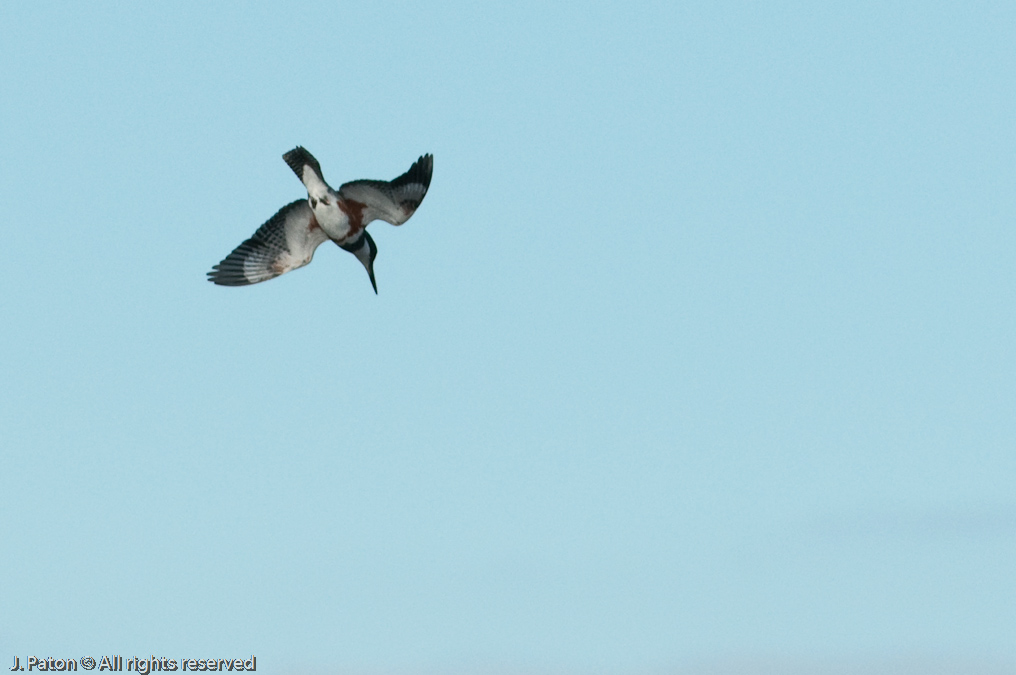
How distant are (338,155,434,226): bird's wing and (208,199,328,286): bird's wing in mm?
1226

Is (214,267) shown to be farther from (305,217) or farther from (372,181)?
(372,181)

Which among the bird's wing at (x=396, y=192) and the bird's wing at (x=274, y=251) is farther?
the bird's wing at (x=274, y=251)

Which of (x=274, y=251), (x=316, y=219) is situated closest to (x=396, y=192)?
(x=316, y=219)

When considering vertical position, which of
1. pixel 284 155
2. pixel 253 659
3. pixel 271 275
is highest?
pixel 284 155

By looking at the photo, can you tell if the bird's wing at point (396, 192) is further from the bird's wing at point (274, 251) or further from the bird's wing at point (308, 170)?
the bird's wing at point (274, 251)

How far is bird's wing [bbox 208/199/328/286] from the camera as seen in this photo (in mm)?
18438

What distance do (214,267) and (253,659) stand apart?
791 centimetres

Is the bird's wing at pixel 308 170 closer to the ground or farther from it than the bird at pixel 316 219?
farther from it

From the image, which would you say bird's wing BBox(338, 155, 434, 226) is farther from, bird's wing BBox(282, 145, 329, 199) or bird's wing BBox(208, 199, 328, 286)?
bird's wing BBox(208, 199, 328, 286)

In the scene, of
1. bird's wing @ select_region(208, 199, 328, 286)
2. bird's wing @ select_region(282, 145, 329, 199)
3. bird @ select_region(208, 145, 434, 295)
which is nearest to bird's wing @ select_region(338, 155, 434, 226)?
bird @ select_region(208, 145, 434, 295)

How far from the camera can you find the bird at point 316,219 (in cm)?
1773

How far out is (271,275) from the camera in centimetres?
1847

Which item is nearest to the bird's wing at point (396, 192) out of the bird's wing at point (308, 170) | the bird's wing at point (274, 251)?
the bird's wing at point (308, 170)

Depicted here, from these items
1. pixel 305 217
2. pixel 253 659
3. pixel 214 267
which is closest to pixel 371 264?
pixel 305 217
